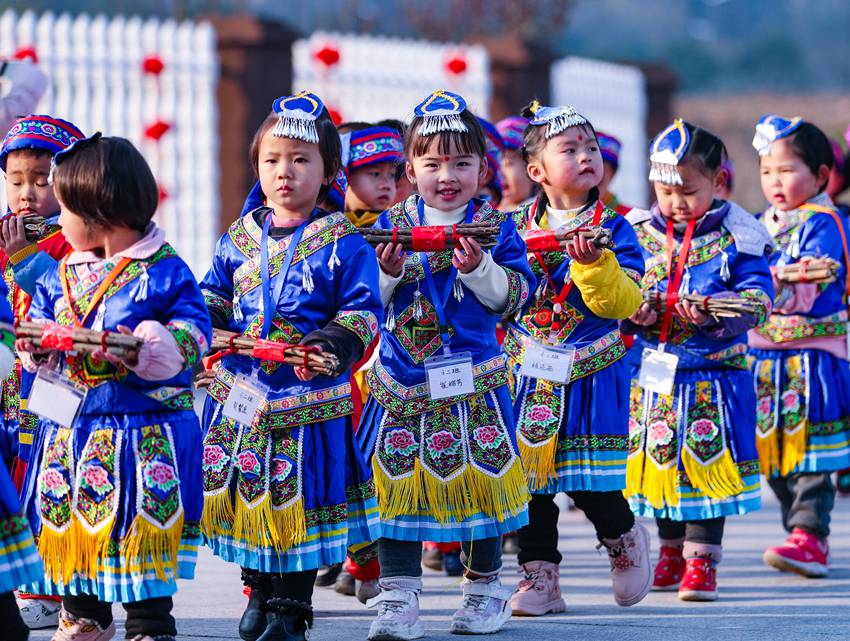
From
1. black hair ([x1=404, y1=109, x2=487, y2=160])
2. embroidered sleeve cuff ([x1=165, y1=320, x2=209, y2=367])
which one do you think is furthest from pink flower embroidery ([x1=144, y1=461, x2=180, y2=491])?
black hair ([x1=404, y1=109, x2=487, y2=160])

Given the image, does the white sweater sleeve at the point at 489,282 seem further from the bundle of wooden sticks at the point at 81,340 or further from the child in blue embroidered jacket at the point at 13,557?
the child in blue embroidered jacket at the point at 13,557

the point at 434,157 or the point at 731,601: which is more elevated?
the point at 434,157

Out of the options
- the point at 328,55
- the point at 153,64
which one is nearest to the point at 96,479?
the point at 153,64

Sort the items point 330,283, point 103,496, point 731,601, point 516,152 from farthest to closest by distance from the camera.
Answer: point 516,152 → point 731,601 → point 330,283 → point 103,496

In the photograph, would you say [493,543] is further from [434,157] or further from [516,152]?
[516,152]

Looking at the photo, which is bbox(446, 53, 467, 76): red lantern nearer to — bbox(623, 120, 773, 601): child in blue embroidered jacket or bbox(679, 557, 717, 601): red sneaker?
bbox(623, 120, 773, 601): child in blue embroidered jacket

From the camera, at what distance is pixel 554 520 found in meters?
5.57

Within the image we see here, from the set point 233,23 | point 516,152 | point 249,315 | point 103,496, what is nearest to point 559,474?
point 249,315

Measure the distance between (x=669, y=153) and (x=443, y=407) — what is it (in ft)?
4.73

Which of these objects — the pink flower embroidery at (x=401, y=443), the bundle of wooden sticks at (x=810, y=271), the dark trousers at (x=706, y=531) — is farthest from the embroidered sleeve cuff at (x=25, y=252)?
the bundle of wooden sticks at (x=810, y=271)

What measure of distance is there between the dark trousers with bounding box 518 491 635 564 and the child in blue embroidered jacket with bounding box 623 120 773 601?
1.27 feet

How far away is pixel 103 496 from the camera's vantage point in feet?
13.6

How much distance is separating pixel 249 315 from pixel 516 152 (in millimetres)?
3022

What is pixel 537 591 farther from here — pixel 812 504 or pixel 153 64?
pixel 153 64
